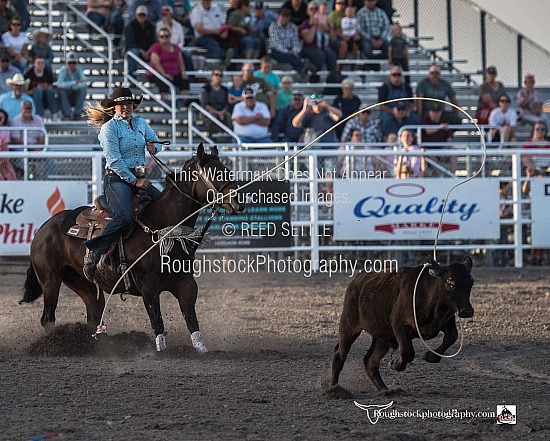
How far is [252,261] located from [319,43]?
5943 mm

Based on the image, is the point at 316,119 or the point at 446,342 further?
the point at 316,119

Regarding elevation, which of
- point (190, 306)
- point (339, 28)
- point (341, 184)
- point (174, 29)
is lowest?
point (190, 306)

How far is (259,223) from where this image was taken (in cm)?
1422

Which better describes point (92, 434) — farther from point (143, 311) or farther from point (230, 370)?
point (143, 311)

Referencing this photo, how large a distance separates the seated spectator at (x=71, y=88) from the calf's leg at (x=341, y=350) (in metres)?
10.5

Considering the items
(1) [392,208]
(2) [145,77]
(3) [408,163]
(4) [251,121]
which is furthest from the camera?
(2) [145,77]

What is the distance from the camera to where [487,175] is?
15609mm

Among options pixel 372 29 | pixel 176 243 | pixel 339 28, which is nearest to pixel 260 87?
pixel 339 28

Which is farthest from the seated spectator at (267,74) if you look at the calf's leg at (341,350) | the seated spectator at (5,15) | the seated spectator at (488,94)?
the calf's leg at (341,350)

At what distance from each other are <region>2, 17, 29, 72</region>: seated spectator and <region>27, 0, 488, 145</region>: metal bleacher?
37.9 inches

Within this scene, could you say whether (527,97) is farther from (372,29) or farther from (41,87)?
(41,87)

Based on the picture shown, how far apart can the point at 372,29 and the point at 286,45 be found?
1940 millimetres

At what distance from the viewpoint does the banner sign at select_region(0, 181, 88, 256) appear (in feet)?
45.0

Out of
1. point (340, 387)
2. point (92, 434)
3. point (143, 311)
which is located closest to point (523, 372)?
point (340, 387)
